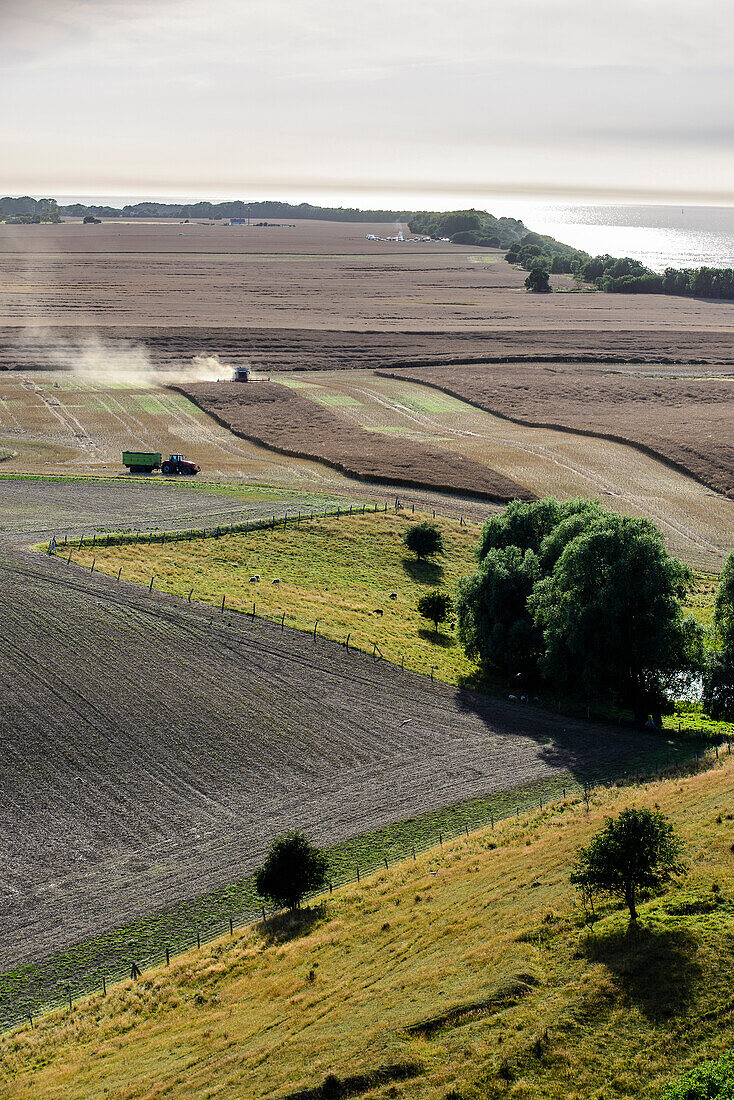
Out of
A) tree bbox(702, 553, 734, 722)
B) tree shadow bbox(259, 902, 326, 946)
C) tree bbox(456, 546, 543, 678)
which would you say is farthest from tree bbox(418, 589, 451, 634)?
tree shadow bbox(259, 902, 326, 946)

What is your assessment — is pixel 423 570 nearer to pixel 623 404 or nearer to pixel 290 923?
pixel 290 923

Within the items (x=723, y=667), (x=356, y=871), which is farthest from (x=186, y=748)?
(x=723, y=667)

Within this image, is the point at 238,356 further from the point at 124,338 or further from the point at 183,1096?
the point at 183,1096

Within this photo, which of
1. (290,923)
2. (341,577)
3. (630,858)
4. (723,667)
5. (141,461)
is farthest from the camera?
(141,461)

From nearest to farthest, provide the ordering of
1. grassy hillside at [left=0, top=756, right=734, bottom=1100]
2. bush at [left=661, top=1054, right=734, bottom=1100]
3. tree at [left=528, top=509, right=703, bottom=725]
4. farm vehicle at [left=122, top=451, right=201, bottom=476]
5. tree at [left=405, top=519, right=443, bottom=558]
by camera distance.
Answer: bush at [left=661, top=1054, right=734, bottom=1100], grassy hillside at [left=0, top=756, right=734, bottom=1100], tree at [left=528, top=509, right=703, bottom=725], tree at [left=405, top=519, right=443, bottom=558], farm vehicle at [left=122, top=451, right=201, bottom=476]

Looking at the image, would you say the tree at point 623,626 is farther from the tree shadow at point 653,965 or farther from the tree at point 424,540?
the tree shadow at point 653,965

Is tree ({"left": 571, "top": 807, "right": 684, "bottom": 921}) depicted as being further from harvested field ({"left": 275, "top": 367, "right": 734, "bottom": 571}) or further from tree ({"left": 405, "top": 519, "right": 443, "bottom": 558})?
harvested field ({"left": 275, "top": 367, "right": 734, "bottom": 571})
